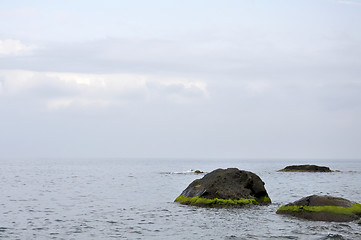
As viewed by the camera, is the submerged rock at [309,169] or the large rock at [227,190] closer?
the large rock at [227,190]

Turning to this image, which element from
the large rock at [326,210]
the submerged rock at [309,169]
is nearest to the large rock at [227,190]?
the large rock at [326,210]

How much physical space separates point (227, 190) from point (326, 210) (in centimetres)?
688

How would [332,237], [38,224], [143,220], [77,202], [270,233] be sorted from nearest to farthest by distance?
[332,237], [270,233], [38,224], [143,220], [77,202]

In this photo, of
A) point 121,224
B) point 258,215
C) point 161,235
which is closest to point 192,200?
point 258,215

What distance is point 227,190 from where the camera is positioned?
26.2 m

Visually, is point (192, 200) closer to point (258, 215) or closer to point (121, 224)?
point (258, 215)

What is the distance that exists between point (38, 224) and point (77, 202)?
34.2ft

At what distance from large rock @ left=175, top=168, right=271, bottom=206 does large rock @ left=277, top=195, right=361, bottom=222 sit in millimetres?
4502

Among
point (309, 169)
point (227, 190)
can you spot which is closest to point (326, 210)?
point (227, 190)

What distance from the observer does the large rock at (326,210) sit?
20.5 metres

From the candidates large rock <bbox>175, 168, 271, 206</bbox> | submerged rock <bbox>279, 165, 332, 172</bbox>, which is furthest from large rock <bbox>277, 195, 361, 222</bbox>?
submerged rock <bbox>279, 165, 332, 172</bbox>

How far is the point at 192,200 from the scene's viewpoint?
2683cm

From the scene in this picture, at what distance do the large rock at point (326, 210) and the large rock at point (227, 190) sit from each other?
14.8ft

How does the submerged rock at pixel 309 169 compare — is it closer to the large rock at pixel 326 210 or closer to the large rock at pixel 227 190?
the large rock at pixel 227 190
